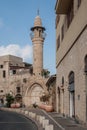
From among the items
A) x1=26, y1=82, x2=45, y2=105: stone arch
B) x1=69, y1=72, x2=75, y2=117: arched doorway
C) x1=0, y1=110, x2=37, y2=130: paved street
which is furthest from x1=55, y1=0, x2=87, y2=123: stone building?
x1=26, y1=82, x2=45, y2=105: stone arch

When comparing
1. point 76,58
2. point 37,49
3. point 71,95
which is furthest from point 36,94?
point 76,58

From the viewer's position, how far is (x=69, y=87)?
1169 inches

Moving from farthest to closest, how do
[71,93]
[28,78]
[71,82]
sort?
[28,78] → [71,93] → [71,82]

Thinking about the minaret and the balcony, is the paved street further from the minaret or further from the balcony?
the minaret

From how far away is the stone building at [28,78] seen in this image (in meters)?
72.4

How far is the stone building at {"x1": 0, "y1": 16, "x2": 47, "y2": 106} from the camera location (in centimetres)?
7244

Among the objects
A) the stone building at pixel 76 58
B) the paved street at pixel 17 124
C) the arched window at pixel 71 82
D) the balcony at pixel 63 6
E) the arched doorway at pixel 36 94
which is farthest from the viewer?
the arched doorway at pixel 36 94

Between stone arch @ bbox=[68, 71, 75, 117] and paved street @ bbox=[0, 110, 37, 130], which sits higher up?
stone arch @ bbox=[68, 71, 75, 117]

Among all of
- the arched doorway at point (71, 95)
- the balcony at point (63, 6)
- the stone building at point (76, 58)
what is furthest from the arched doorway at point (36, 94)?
the arched doorway at point (71, 95)

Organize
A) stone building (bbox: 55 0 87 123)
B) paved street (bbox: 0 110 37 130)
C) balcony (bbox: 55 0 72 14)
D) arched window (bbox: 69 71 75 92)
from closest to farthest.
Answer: stone building (bbox: 55 0 87 123)
paved street (bbox: 0 110 37 130)
arched window (bbox: 69 71 75 92)
balcony (bbox: 55 0 72 14)

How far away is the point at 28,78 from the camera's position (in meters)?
74.7

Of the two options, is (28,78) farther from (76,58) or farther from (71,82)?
(76,58)

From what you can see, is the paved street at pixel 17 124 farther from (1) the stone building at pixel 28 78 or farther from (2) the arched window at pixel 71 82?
(1) the stone building at pixel 28 78

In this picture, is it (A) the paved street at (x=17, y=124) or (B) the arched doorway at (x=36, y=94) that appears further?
(B) the arched doorway at (x=36, y=94)
